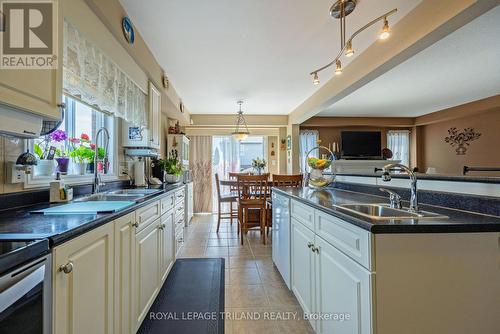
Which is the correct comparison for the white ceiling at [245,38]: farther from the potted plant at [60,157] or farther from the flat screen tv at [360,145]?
the flat screen tv at [360,145]

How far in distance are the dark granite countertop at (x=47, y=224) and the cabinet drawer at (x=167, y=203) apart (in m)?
0.83

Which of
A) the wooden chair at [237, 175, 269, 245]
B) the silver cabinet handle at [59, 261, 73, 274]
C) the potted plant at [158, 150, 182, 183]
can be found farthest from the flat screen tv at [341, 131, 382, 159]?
the silver cabinet handle at [59, 261, 73, 274]

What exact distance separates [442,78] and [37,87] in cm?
475

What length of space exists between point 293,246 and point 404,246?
1111 millimetres

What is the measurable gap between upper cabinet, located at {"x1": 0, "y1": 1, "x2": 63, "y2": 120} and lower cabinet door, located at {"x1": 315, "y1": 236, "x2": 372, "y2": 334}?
4.96 feet

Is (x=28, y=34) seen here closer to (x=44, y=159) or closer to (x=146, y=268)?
(x=44, y=159)

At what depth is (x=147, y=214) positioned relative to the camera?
67.8 inches

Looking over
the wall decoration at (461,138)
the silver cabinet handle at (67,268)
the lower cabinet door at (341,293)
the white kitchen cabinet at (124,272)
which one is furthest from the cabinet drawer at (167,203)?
the wall decoration at (461,138)

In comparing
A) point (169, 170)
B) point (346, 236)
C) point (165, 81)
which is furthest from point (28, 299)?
point (165, 81)

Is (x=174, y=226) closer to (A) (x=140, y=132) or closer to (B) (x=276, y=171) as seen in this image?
(A) (x=140, y=132)

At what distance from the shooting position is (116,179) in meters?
2.56

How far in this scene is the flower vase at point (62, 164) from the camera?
173cm

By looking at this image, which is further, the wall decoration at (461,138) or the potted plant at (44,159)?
the wall decoration at (461,138)

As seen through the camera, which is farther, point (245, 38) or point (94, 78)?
point (245, 38)
